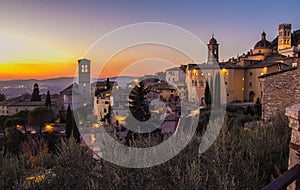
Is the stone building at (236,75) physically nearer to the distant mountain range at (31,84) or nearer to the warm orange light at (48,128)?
the distant mountain range at (31,84)

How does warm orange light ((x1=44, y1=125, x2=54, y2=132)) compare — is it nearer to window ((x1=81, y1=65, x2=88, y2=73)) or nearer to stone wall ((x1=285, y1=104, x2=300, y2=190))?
window ((x1=81, y1=65, x2=88, y2=73))

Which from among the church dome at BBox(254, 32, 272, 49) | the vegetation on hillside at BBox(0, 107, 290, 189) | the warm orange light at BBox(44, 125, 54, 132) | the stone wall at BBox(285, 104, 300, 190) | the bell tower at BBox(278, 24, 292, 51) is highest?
the bell tower at BBox(278, 24, 292, 51)

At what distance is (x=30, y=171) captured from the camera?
408 centimetres

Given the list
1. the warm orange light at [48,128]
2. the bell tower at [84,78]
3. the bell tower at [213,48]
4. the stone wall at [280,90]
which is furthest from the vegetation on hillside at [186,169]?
the bell tower at [84,78]

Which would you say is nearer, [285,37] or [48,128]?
[48,128]

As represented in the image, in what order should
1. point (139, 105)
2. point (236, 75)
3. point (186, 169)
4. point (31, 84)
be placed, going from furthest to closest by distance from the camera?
point (31, 84)
point (236, 75)
point (139, 105)
point (186, 169)

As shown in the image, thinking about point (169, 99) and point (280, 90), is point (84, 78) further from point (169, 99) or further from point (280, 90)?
point (280, 90)

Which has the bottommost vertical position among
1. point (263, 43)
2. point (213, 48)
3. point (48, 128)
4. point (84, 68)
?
point (48, 128)

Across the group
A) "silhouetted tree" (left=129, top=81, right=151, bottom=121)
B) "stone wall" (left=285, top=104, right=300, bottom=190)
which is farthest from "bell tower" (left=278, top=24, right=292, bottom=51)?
"stone wall" (left=285, top=104, right=300, bottom=190)

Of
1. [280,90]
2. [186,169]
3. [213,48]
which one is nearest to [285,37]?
[213,48]

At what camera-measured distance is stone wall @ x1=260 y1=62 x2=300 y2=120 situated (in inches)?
337

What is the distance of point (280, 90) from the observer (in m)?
9.11

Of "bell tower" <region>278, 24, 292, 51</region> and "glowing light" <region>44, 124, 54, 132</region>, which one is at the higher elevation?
"bell tower" <region>278, 24, 292, 51</region>

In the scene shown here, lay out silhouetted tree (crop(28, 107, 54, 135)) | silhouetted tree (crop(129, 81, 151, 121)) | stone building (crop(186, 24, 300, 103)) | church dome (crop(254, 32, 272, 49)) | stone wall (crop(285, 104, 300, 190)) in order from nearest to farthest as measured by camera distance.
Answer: stone wall (crop(285, 104, 300, 190)), silhouetted tree (crop(129, 81, 151, 121)), silhouetted tree (crop(28, 107, 54, 135)), stone building (crop(186, 24, 300, 103)), church dome (crop(254, 32, 272, 49))
